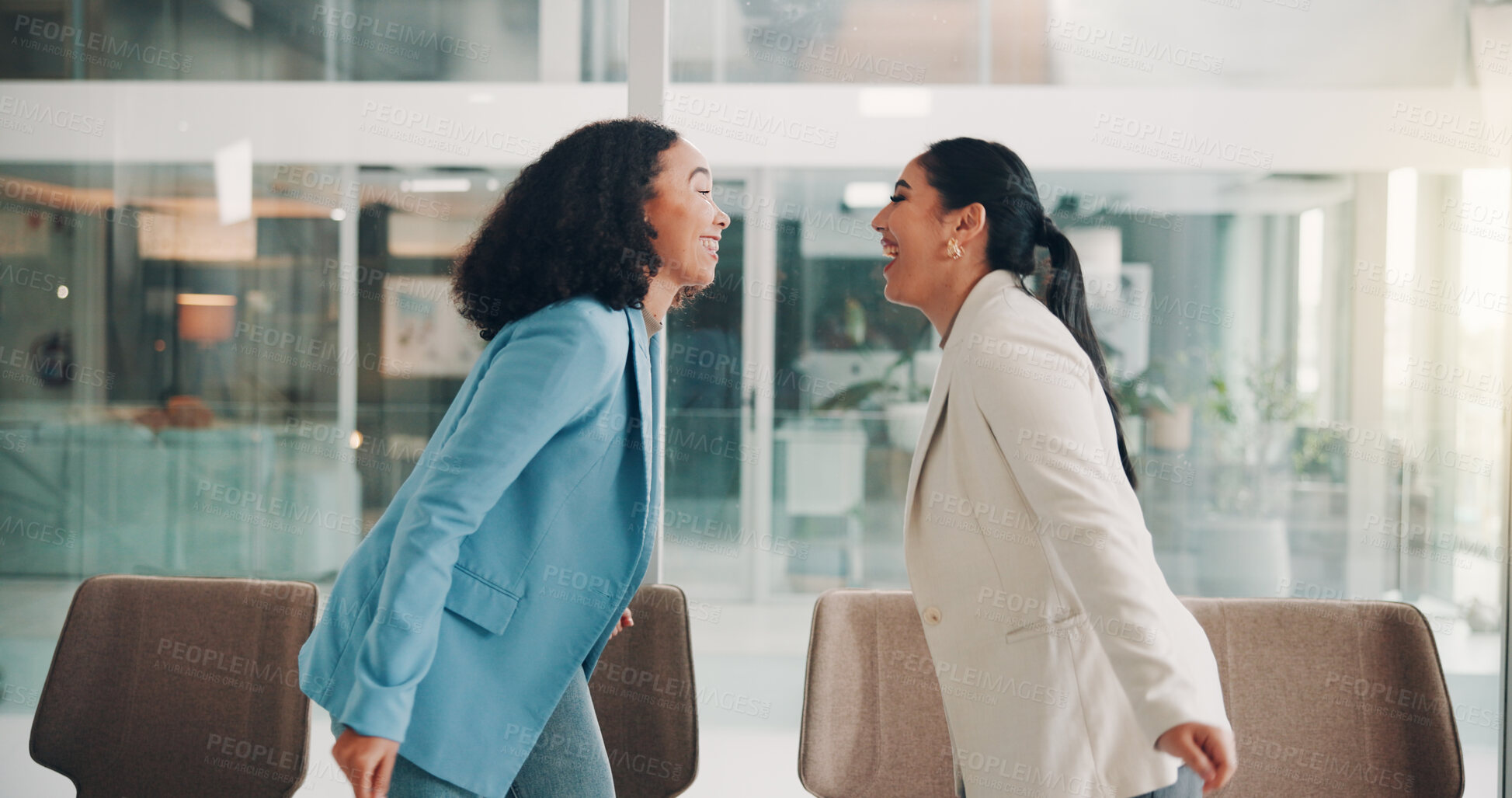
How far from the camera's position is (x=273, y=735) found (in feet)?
7.22

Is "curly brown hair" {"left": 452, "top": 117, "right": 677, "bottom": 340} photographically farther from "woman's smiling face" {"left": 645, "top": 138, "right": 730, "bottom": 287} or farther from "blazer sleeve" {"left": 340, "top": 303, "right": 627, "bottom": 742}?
"blazer sleeve" {"left": 340, "top": 303, "right": 627, "bottom": 742}

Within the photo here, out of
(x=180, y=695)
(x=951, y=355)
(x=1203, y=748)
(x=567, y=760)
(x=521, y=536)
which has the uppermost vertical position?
(x=951, y=355)

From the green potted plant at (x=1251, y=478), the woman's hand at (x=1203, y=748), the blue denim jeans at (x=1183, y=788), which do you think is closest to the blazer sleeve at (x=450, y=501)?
the woman's hand at (x=1203, y=748)

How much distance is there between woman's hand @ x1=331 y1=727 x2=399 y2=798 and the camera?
1.17m

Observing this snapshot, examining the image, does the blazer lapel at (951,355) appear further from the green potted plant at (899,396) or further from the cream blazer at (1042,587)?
the green potted plant at (899,396)

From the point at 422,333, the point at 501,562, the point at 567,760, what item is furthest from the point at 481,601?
the point at 422,333

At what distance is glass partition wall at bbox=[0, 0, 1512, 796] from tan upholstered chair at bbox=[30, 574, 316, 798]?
0.68 meters

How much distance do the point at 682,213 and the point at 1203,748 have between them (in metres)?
1.02

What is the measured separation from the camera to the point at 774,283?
2.91 metres

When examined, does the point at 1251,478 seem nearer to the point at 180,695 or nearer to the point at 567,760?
the point at 567,760

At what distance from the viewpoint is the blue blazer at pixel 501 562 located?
1.19 meters

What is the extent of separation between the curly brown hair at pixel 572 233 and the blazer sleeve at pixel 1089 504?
52cm

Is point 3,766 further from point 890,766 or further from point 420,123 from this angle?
point 890,766

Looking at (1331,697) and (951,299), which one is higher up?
Result: (951,299)
